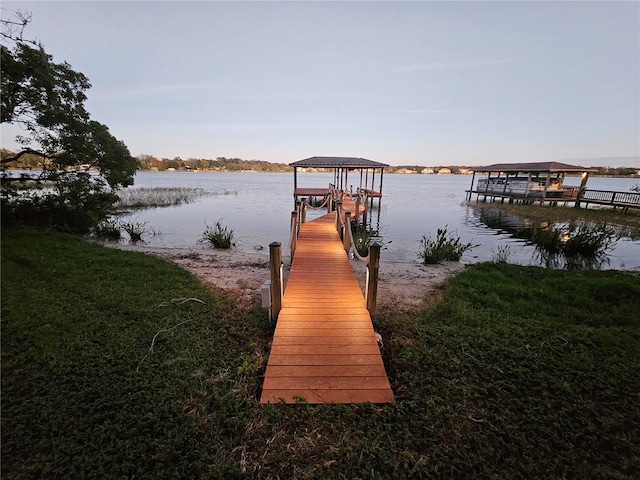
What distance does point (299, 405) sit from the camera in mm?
3057

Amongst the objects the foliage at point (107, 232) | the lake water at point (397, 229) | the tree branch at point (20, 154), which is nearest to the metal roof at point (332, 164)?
the lake water at point (397, 229)

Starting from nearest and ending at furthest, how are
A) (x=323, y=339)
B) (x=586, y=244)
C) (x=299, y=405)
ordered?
(x=299, y=405) < (x=323, y=339) < (x=586, y=244)

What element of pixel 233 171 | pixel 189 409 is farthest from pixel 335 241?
pixel 233 171

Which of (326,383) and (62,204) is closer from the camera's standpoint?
(326,383)

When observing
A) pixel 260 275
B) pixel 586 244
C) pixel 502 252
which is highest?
pixel 586 244

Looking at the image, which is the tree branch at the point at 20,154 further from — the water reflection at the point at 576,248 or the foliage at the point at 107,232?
the water reflection at the point at 576,248

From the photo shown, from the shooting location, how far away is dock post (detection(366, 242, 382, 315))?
4.62 metres

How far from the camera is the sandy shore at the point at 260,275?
6406 mm

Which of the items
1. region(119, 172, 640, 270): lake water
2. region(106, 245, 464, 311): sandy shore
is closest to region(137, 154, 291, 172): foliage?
region(119, 172, 640, 270): lake water

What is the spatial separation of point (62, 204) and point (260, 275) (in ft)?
34.4

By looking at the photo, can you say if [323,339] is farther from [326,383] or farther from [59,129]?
[59,129]

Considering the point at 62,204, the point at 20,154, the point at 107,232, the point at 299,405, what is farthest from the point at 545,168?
the point at 20,154

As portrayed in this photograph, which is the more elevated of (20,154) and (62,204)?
(20,154)

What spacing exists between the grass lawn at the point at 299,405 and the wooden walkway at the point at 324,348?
21 cm
